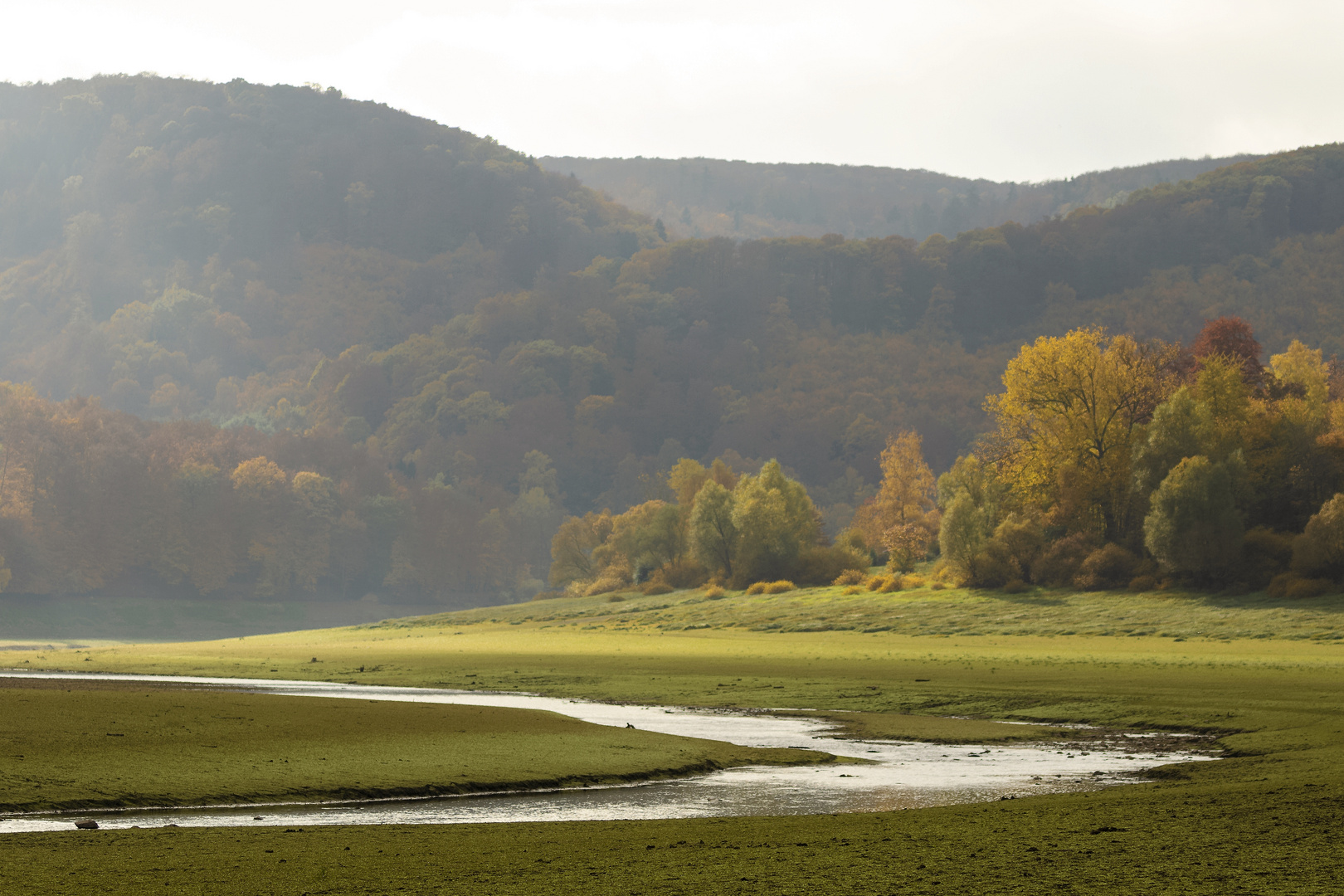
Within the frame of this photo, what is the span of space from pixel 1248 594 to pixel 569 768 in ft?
177

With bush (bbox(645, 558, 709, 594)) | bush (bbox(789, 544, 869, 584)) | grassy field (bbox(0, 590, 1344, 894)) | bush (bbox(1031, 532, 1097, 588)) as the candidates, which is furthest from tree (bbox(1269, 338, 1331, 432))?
bush (bbox(645, 558, 709, 594))

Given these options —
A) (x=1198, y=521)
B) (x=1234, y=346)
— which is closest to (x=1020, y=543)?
(x=1198, y=521)

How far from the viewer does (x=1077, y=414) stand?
8562cm

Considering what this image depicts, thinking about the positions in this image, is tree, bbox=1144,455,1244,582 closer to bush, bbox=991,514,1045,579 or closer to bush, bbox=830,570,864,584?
bush, bbox=991,514,1045,579

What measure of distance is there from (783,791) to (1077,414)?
6749 cm

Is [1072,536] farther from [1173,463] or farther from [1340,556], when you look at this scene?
[1340,556]

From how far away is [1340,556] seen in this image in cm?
6644

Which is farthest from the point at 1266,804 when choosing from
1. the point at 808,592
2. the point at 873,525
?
the point at 873,525

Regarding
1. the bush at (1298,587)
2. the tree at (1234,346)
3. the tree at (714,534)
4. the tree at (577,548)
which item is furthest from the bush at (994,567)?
the tree at (577,548)

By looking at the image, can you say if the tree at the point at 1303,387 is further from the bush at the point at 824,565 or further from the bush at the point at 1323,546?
the bush at the point at 824,565

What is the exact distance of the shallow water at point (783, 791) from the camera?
20547 mm

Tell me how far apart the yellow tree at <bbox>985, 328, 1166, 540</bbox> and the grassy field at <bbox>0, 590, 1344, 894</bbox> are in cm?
968

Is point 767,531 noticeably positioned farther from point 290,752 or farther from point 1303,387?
point 290,752

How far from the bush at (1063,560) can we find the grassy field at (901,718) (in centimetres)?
336
